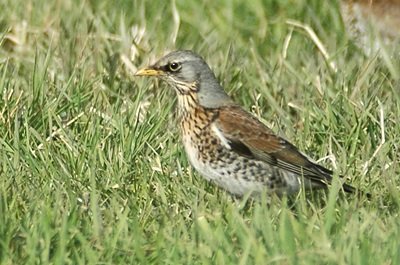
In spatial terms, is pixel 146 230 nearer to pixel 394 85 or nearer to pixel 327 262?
pixel 327 262

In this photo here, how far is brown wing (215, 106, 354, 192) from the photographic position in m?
6.51

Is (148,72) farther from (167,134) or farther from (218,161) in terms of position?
(218,161)

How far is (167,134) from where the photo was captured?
714 centimetres

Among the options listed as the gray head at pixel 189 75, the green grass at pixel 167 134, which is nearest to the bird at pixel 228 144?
the gray head at pixel 189 75

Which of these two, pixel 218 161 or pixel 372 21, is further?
pixel 372 21

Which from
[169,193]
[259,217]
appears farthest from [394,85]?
[259,217]

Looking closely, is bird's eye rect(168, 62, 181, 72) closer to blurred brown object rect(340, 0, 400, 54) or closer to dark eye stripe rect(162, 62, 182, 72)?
dark eye stripe rect(162, 62, 182, 72)

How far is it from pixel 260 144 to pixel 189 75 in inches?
23.3

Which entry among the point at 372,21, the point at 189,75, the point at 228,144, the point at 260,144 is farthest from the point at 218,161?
the point at 372,21

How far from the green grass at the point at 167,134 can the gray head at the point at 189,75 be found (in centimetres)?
29

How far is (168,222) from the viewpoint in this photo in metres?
5.67

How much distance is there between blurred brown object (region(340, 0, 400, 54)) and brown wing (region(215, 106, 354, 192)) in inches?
79.0

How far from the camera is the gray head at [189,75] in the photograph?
688 cm

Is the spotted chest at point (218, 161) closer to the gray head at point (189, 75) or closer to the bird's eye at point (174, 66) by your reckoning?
the gray head at point (189, 75)
